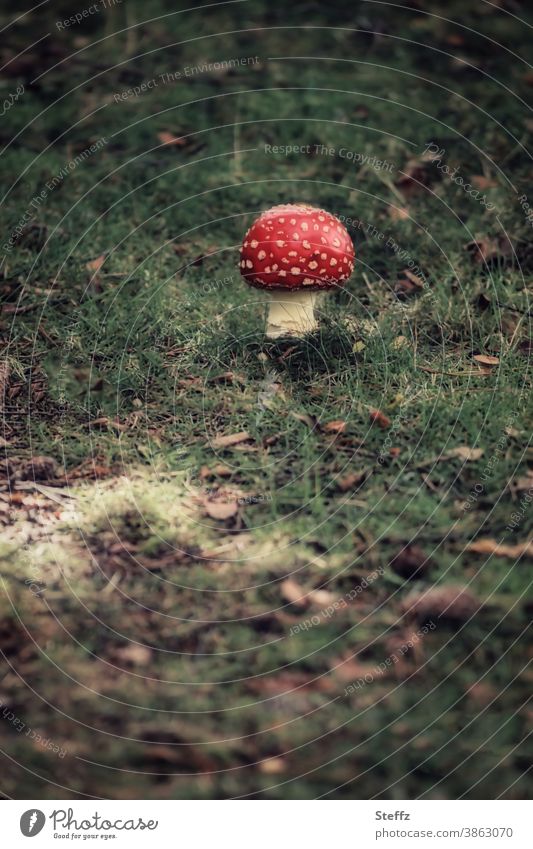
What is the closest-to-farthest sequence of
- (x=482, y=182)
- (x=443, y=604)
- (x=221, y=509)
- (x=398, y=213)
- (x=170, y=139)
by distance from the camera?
(x=443, y=604) < (x=221, y=509) < (x=398, y=213) < (x=482, y=182) < (x=170, y=139)

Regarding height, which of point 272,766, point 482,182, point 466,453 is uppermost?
point 482,182

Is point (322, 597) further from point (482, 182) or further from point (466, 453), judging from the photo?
point (482, 182)

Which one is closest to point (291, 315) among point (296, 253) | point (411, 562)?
point (296, 253)

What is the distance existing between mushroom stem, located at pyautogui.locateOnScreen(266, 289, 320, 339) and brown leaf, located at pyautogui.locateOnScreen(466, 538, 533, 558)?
62.3 inches

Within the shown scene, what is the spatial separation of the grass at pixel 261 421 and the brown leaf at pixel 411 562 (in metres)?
0.01

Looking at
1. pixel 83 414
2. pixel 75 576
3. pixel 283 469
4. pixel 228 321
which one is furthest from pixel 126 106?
pixel 75 576

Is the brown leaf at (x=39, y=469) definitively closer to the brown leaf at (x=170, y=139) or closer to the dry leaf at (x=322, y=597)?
the dry leaf at (x=322, y=597)

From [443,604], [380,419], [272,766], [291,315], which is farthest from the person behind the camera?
[291,315]

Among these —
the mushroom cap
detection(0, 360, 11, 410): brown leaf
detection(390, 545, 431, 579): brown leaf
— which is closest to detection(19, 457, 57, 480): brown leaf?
detection(0, 360, 11, 410): brown leaf

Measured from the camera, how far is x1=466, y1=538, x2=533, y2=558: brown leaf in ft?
11.3

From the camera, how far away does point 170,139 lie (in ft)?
21.4

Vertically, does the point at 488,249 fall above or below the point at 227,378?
above

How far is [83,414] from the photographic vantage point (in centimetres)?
443
